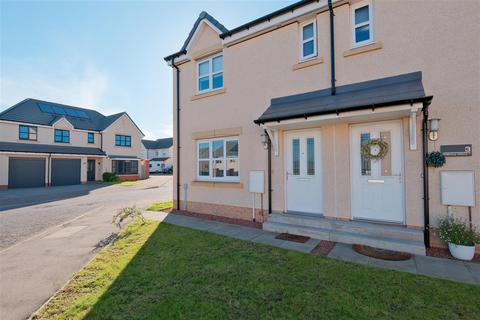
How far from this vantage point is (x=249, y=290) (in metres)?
3.77

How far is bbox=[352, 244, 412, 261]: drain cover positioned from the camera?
493 centimetres

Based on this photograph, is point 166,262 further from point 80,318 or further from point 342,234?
point 342,234

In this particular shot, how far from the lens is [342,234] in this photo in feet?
19.5

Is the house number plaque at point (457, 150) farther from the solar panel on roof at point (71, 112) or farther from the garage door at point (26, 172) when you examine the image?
the solar panel on roof at point (71, 112)

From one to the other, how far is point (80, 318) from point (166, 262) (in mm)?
1852

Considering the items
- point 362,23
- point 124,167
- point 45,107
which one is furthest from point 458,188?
point 45,107

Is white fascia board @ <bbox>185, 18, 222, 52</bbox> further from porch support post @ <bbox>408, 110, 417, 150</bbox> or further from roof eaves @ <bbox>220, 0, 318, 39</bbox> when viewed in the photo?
porch support post @ <bbox>408, 110, 417, 150</bbox>

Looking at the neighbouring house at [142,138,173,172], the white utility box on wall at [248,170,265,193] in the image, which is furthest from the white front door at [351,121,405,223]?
the neighbouring house at [142,138,173,172]

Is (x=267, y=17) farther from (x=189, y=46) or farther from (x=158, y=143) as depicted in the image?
(x=158, y=143)

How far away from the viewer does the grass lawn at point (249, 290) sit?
3.20 meters

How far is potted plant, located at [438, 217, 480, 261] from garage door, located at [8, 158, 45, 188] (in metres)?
30.6

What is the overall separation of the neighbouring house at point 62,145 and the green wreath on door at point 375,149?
28.2m

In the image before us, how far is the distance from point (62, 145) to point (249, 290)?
30.8m

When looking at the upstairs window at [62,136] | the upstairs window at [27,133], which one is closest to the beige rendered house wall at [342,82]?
the upstairs window at [27,133]
